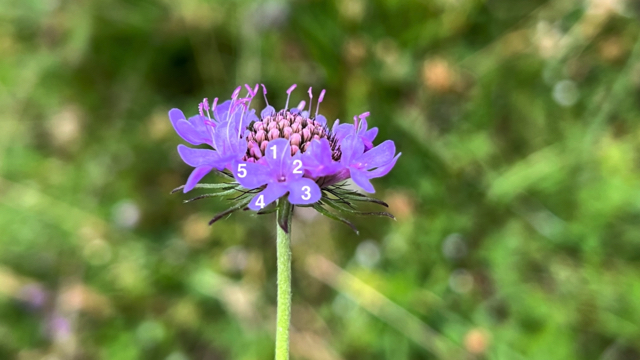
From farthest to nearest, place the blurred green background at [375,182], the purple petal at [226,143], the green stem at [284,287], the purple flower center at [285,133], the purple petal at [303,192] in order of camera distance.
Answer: the blurred green background at [375,182], the purple flower center at [285,133], the purple petal at [226,143], the green stem at [284,287], the purple petal at [303,192]

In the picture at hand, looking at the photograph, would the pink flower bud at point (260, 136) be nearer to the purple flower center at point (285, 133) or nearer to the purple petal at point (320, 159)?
the purple flower center at point (285, 133)

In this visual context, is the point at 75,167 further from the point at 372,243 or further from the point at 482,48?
the point at 482,48

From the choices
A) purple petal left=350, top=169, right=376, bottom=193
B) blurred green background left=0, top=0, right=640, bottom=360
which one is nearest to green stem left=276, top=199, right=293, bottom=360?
purple petal left=350, top=169, right=376, bottom=193

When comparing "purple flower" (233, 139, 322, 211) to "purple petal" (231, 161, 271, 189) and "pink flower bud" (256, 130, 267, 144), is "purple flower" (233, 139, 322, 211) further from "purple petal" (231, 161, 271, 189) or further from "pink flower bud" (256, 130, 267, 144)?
"pink flower bud" (256, 130, 267, 144)

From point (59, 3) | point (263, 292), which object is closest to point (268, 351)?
point (263, 292)

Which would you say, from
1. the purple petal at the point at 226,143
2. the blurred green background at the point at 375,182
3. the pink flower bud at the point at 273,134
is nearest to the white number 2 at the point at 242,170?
the purple petal at the point at 226,143
